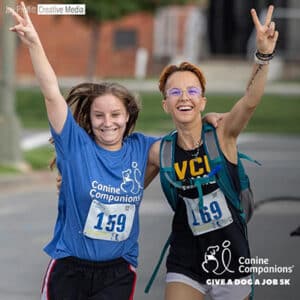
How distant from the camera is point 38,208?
1257 centimetres

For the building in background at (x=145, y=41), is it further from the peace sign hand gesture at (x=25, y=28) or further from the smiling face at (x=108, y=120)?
the peace sign hand gesture at (x=25, y=28)

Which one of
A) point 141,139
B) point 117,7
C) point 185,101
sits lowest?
point 117,7

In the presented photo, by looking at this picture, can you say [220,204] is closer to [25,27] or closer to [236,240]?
[236,240]

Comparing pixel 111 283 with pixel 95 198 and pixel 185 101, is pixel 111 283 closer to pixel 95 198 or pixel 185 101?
pixel 95 198

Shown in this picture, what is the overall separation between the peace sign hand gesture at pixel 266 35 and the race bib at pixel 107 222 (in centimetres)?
83

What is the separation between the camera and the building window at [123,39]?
34.4 meters

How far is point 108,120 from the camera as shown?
5.08 m

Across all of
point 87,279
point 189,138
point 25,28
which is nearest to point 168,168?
point 189,138

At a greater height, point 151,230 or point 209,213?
point 209,213

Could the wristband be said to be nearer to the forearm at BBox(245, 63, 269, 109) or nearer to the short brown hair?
the forearm at BBox(245, 63, 269, 109)

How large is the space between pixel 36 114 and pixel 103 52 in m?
7.67

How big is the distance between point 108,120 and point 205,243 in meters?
0.64

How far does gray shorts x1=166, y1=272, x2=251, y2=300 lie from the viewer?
16.9ft

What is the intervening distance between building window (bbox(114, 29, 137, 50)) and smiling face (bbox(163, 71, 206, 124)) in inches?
1152
